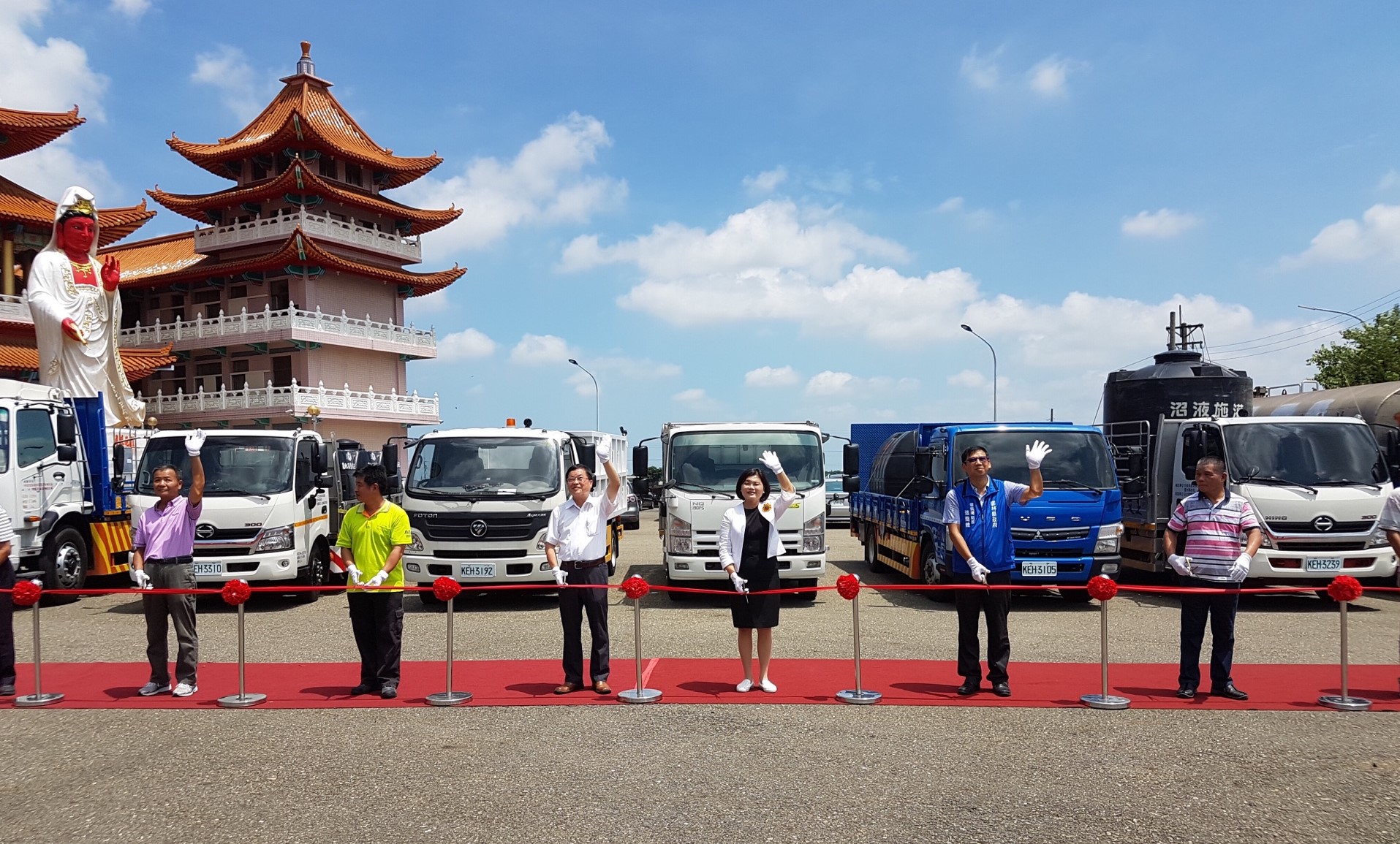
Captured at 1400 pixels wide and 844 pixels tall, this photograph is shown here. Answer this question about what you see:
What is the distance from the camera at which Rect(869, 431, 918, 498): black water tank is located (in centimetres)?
1395

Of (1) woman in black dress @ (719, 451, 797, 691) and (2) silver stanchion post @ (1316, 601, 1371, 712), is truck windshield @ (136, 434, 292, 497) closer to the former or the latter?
(1) woman in black dress @ (719, 451, 797, 691)

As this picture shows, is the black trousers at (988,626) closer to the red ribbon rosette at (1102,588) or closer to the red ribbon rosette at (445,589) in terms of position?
the red ribbon rosette at (1102,588)

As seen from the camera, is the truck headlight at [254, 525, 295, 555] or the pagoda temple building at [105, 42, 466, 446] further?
the pagoda temple building at [105, 42, 466, 446]

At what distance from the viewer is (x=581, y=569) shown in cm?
746

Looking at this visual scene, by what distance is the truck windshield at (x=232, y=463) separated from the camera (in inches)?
481

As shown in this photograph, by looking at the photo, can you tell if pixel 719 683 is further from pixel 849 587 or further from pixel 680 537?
pixel 680 537

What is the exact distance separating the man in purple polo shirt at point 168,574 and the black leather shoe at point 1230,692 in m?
7.58

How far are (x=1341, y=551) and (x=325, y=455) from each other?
1252 cm

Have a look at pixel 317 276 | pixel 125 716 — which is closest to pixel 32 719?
pixel 125 716

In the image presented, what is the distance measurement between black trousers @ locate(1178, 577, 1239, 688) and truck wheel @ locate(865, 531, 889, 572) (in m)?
8.74

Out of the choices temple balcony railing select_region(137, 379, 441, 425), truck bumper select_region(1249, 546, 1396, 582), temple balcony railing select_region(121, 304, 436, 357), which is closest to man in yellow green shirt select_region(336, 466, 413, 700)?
truck bumper select_region(1249, 546, 1396, 582)

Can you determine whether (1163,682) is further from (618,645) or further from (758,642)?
(618,645)

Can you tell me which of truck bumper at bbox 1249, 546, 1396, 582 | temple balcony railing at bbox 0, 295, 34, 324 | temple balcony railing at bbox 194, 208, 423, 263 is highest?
temple balcony railing at bbox 194, 208, 423, 263

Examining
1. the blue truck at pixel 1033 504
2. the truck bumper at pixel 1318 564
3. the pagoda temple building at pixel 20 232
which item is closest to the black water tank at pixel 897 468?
the blue truck at pixel 1033 504
